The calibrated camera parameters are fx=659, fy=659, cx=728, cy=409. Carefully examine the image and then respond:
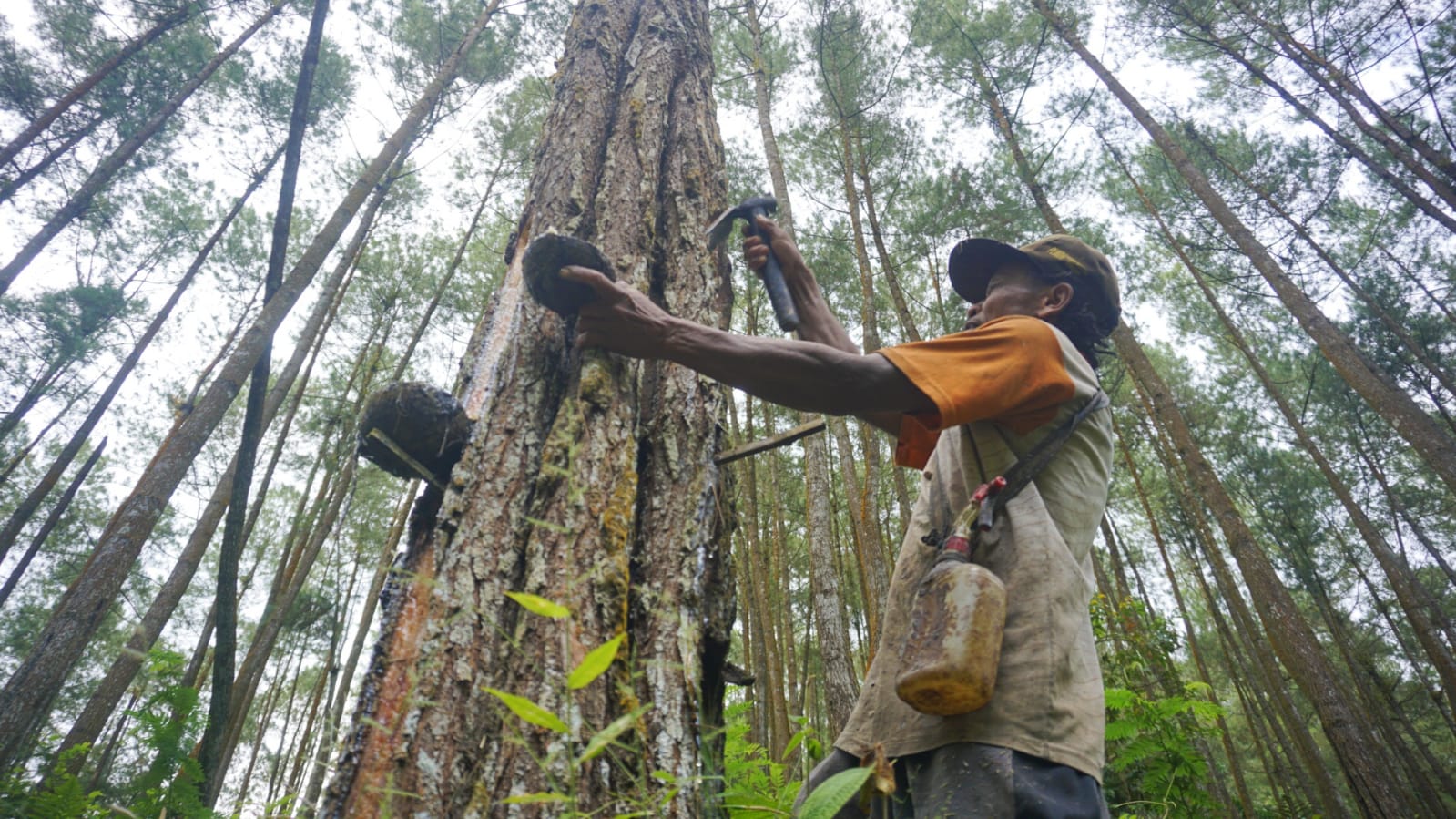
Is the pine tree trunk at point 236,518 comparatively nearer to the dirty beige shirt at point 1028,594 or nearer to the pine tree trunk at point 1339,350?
the dirty beige shirt at point 1028,594

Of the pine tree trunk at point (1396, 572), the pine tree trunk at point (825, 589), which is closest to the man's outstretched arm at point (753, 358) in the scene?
the pine tree trunk at point (825, 589)

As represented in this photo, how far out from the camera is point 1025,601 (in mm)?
1426

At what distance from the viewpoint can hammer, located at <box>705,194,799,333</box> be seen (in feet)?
6.64

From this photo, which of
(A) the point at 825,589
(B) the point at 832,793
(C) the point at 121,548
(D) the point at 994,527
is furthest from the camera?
(A) the point at 825,589

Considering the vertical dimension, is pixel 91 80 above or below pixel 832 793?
above

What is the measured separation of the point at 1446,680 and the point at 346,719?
13.6 metres

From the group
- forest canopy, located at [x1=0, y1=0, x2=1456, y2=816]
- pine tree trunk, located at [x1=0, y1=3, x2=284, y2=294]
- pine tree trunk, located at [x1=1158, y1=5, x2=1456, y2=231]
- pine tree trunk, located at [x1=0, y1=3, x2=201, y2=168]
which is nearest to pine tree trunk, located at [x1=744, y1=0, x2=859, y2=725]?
forest canopy, located at [x1=0, y1=0, x2=1456, y2=816]

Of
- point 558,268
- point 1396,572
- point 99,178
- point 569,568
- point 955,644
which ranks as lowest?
point 955,644

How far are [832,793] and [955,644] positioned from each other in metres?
0.49

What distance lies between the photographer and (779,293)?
2061mm

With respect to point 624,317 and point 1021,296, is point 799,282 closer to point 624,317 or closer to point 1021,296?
point 1021,296

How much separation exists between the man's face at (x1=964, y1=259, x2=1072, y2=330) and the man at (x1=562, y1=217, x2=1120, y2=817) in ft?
1.16

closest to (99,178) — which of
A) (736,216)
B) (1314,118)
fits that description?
(736,216)

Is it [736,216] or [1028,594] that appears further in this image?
[736,216]
